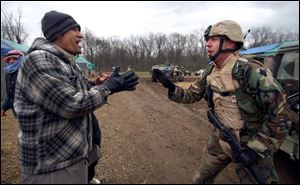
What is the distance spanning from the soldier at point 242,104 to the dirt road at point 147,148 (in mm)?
1378

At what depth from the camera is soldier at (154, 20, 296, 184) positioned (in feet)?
8.76

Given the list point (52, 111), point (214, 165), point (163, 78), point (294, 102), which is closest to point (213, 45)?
point (163, 78)

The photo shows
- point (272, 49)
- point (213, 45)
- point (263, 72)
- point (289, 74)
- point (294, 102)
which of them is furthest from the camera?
point (272, 49)

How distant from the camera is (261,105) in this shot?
279 centimetres

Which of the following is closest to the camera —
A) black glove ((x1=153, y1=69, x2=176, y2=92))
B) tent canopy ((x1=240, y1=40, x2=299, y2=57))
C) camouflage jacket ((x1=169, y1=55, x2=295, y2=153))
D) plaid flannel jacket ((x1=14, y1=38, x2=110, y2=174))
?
plaid flannel jacket ((x1=14, y1=38, x2=110, y2=174))

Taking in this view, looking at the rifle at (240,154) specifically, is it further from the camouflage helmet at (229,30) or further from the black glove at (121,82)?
the black glove at (121,82)

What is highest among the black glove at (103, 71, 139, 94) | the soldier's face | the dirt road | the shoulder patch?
the soldier's face

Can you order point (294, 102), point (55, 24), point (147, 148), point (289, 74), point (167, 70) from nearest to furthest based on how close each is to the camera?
point (55, 24) < point (294, 102) < point (289, 74) < point (147, 148) < point (167, 70)

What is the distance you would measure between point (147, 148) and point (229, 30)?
143 inches

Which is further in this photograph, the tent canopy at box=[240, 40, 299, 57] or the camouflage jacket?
the tent canopy at box=[240, 40, 299, 57]

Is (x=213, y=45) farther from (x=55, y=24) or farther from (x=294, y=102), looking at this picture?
(x=294, y=102)

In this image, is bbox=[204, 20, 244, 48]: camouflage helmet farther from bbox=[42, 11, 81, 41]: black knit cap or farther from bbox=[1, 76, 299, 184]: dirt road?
bbox=[1, 76, 299, 184]: dirt road

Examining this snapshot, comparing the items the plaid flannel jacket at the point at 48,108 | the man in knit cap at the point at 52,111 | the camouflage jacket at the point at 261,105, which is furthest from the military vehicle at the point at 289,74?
the plaid flannel jacket at the point at 48,108

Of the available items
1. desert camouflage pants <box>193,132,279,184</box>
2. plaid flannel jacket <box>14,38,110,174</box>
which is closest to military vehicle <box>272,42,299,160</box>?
desert camouflage pants <box>193,132,279,184</box>
